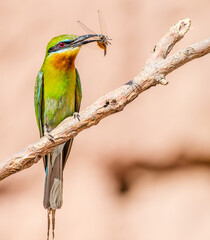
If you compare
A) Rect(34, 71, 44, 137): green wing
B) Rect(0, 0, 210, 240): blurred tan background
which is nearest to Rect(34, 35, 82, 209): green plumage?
Rect(34, 71, 44, 137): green wing

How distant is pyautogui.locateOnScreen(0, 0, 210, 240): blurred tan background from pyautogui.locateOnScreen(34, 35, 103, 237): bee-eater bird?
0.97 meters

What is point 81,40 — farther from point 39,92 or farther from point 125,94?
point 125,94

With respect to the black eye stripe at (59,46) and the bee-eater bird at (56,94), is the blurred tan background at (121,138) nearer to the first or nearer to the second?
the bee-eater bird at (56,94)

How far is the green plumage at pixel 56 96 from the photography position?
97.8 inches

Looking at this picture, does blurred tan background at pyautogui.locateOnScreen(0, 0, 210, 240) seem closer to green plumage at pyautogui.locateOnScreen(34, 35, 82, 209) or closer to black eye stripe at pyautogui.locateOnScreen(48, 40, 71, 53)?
green plumage at pyautogui.locateOnScreen(34, 35, 82, 209)

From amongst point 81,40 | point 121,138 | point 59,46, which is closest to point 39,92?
point 59,46

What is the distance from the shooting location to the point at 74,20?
3744 millimetres

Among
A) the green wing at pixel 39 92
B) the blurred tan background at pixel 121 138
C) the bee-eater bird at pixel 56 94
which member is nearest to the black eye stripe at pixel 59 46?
the bee-eater bird at pixel 56 94

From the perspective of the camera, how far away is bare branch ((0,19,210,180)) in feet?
6.14

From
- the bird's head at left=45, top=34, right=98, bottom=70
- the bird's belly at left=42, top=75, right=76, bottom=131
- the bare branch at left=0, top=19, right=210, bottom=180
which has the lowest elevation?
the bare branch at left=0, top=19, right=210, bottom=180

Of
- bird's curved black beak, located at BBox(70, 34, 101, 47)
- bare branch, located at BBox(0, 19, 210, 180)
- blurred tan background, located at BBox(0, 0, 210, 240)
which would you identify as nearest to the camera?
bare branch, located at BBox(0, 19, 210, 180)

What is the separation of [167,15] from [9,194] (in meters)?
2.06

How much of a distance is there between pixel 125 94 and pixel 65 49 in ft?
2.41

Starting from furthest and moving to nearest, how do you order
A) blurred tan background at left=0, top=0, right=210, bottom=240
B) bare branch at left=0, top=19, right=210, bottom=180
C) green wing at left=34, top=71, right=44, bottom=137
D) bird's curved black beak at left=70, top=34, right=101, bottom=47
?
blurred tan background at left=0, top=0, right=210, bottom=240, green wing at left=34, top=71, right=44, bottom=137, bird's curved black beak at left=70, top=34, right=101, bottom=47, bare branch at left=0, top=19, right=210, bottom=180
